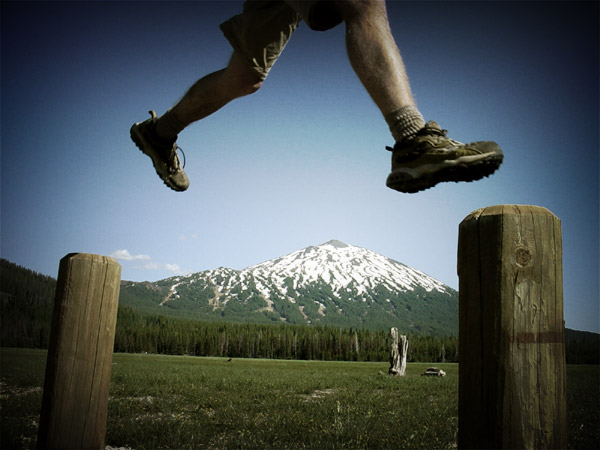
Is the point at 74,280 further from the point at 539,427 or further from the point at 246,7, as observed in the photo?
the point at 539,427

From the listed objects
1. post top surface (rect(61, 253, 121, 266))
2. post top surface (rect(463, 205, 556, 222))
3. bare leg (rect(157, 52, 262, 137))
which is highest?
bare leg (rect(157, 52, 262, 137))

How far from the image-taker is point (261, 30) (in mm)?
2389

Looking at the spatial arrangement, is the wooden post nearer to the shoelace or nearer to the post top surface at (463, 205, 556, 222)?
the shoelace

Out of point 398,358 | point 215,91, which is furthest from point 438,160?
point 398,358

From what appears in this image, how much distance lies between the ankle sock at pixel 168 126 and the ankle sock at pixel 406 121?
170cm

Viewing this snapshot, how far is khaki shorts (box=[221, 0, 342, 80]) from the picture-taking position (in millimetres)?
2373

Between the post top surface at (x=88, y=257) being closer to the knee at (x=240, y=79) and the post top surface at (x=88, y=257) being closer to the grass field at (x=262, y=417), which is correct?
the knee at (x=240, y=79)

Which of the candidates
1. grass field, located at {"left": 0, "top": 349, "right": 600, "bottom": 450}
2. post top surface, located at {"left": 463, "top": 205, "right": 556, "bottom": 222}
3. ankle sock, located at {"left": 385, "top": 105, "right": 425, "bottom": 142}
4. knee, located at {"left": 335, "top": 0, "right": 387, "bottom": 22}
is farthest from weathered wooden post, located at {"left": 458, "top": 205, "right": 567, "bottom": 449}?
grass field, located at {"left": 0, "top": 349, "right": 600, "bottom": 450}

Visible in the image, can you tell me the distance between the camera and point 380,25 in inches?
74.5

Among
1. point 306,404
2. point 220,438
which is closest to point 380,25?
point 220,438

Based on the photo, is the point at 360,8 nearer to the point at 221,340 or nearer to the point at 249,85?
the point at 249,85

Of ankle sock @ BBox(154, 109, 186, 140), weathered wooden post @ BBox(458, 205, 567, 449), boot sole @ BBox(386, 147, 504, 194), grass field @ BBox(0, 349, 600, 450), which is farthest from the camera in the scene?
grass field @ BBox(0, 349, 600, 450)

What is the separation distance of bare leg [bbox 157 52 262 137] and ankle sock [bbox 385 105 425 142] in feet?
3.43

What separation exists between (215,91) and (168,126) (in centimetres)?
58
